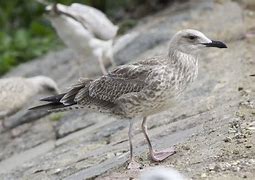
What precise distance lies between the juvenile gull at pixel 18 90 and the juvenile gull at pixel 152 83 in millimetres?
3627

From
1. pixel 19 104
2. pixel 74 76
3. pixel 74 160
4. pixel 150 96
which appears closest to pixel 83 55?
pixel 74 76

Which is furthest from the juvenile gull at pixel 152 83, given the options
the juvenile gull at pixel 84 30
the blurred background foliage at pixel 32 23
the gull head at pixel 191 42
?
the blurred background foliage at pixel 32 23

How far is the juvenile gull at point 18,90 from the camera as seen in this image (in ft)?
34.1

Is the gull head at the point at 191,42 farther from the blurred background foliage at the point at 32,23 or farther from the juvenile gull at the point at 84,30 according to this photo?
the blurred background foliage at the point at 32,23

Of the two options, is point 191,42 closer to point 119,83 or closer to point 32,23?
point 119,83

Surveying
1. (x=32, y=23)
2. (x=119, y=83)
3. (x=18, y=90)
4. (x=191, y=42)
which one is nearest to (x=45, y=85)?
(x=18, y=90)

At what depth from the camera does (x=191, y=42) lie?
21.6ft

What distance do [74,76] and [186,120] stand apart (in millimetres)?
4703

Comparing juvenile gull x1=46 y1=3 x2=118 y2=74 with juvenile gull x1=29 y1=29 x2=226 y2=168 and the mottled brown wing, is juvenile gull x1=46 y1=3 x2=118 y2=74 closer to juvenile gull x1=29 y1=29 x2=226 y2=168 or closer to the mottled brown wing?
the mottled brown wing

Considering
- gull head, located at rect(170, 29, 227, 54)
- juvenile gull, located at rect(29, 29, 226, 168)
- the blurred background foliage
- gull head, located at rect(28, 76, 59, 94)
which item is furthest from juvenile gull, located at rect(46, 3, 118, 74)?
gull head, located at rect(170, 29, 227, 54)

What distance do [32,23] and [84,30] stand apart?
4344mm

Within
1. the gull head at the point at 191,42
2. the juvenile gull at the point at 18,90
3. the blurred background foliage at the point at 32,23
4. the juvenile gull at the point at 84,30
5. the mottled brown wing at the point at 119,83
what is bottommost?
the blurred background foliage at the point at 32,23

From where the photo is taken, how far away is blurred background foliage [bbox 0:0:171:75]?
14.7 meters

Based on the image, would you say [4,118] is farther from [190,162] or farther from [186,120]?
[190,162]
